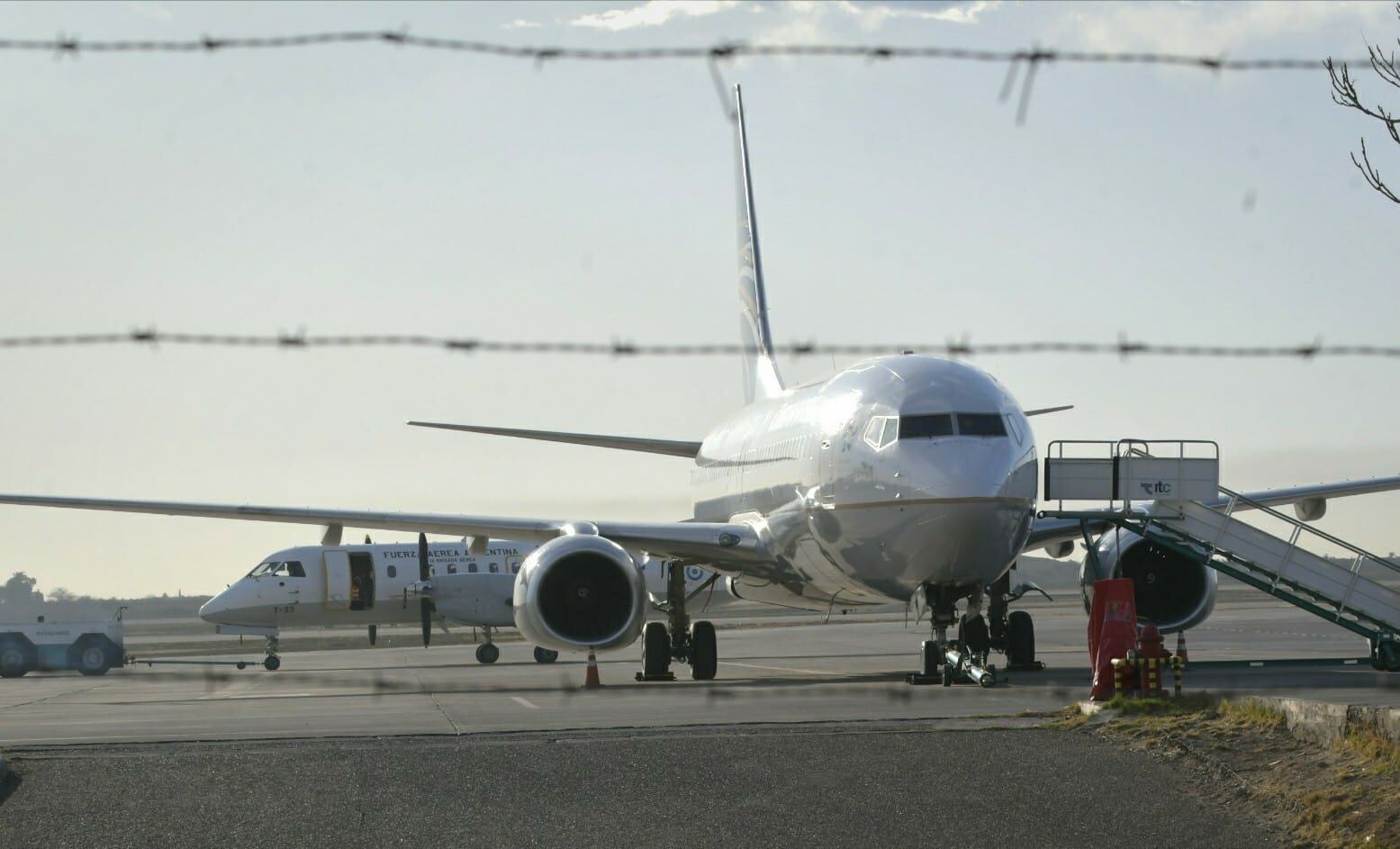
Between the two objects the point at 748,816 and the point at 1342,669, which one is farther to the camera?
the point at 1342,669

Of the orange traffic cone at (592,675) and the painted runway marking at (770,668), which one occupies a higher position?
the orange traffic cone at (592,675)

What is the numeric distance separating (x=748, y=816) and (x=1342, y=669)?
39.8ft

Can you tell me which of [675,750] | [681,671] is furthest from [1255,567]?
[675,750]

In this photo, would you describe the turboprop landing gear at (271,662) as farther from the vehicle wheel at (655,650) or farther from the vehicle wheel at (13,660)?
the vehicle wheel at (655,650)

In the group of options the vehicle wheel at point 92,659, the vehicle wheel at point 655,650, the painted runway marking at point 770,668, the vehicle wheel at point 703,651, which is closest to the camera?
the vehicle wheel at point 655,650

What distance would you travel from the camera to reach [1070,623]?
152ft

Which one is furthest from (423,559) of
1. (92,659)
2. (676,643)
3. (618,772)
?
(618,772)

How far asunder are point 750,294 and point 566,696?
47.8ft

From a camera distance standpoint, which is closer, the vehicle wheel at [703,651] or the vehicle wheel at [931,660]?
the vehicle wheel at [931,660]

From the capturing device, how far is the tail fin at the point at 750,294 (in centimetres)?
2931

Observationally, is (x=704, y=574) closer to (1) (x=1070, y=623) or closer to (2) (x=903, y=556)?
(1) (x=1070, y=623)

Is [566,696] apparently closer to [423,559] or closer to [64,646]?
[423,559]

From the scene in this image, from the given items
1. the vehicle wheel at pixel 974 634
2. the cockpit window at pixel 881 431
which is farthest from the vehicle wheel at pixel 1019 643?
the cockpit window at pixel 881 431

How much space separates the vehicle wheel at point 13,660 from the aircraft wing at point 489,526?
52.8 ft
